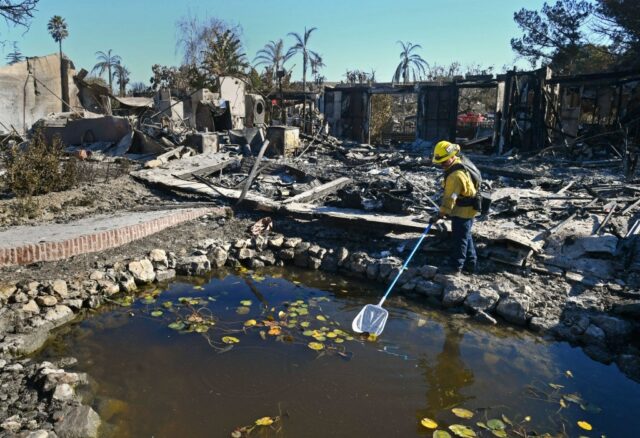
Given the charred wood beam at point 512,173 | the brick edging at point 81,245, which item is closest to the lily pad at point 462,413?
the brick edging at point 81,245

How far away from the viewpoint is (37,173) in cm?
825

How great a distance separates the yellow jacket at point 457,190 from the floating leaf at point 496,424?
8.82 feet

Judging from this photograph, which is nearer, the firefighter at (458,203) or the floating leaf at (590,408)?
the floating leaf at (590,408)

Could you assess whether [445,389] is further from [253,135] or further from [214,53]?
[214,53]

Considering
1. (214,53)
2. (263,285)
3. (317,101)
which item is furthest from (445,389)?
(214,53)

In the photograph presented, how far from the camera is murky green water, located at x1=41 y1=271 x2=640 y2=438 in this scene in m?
3.68

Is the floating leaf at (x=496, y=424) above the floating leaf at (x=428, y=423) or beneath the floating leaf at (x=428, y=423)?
above

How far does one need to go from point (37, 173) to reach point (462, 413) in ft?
25.5

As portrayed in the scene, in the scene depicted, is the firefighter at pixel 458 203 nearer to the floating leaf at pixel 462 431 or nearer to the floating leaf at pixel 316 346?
the floating leaf at pixel 316 346

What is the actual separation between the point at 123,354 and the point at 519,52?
1187 inches

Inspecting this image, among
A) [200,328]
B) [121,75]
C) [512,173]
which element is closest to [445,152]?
[200,328]

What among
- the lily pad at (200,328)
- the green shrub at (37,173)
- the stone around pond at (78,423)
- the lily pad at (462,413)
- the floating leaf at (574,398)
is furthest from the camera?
the green shrub at (37,173)

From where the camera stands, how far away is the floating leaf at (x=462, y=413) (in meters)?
3.76

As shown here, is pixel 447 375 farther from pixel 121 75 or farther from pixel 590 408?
pixel 121 75
